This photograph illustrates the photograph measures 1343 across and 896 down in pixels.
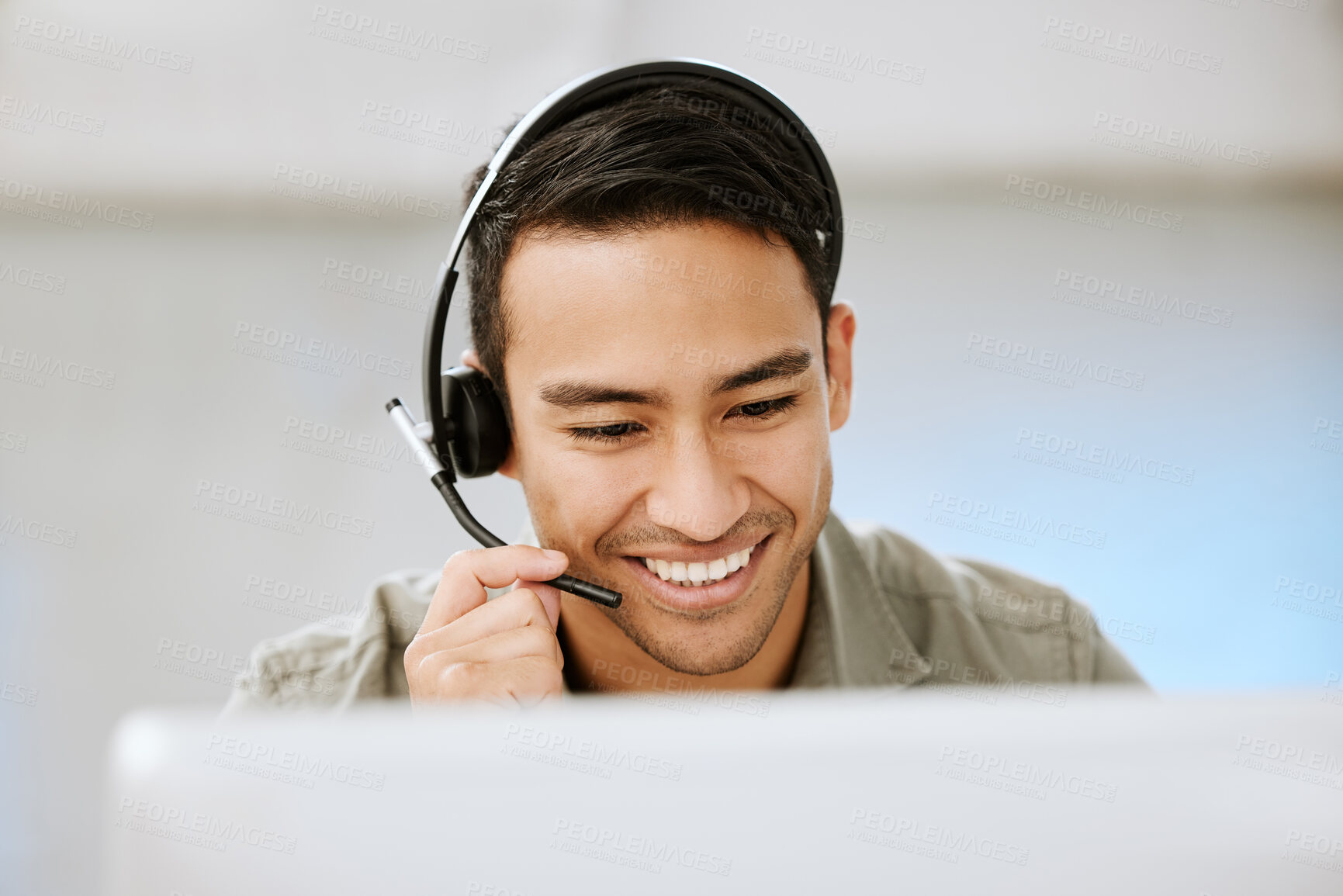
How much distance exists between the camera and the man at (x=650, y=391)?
1.10 m

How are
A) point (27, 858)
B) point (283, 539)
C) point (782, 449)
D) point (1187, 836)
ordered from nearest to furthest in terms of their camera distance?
point (1187, 836) < point (782, 449) < point (27, 858) < point (283, 539)

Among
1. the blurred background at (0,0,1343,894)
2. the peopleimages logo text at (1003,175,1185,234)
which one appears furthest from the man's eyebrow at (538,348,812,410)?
the peopleimages logo text at (1003,175,1185,234)

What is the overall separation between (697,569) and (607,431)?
0.67 feet

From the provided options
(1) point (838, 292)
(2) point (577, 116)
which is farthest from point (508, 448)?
(1) point (838, 292)

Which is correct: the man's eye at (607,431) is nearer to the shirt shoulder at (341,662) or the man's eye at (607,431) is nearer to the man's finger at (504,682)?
the man's finger at (504,682)

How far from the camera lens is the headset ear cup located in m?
1.22

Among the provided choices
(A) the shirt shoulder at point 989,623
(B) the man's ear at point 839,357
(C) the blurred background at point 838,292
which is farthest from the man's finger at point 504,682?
Result: (C) the blurred background at point 838,292

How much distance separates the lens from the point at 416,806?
1.09ft

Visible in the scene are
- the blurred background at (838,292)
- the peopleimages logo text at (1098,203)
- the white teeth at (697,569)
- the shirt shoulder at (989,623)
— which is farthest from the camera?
the peopleimages logo text at (1098,203)

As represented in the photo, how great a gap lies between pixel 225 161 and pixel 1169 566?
3074mm

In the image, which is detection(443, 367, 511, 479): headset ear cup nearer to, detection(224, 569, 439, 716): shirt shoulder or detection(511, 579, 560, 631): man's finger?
detection(511, 579, 560, 631): man's finger

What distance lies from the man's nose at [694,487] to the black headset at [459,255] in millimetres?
144

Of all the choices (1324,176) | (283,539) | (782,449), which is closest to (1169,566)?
(1324,176)

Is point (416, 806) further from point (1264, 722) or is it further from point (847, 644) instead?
point (847, 644)
